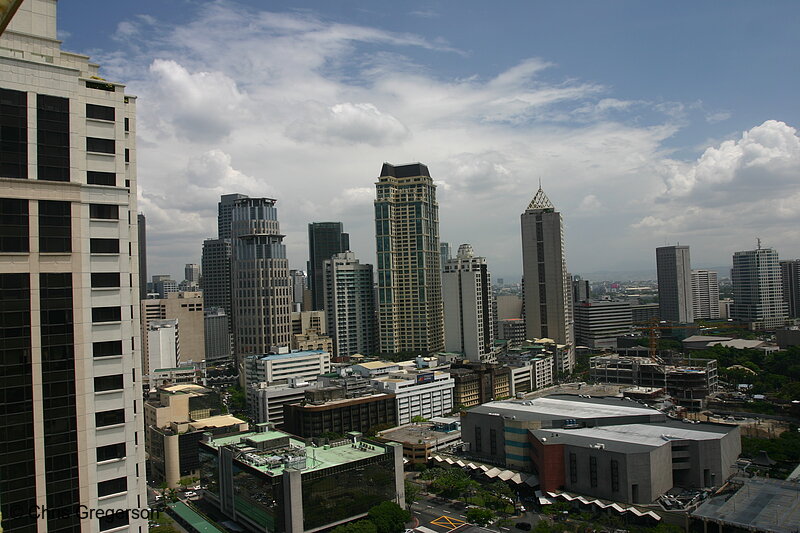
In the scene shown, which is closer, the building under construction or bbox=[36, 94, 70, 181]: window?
bbox=[36, 94, 70, 181]: window

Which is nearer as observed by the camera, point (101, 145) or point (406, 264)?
point (101, 145)

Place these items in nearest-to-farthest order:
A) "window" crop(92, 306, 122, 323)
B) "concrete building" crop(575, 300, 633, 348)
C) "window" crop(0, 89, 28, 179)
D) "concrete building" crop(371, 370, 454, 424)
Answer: "window" crop(0, 89, 28, 179), "window" crop(92, 306, 122, 323), "concrete building" crop(371, 370, 454, 424), "concrete building" crop(575, 300, 633, 348)

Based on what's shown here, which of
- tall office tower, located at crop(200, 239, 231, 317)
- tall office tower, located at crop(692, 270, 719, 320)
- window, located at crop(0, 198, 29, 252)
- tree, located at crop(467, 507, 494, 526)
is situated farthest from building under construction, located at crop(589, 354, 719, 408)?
tall office tower, located at crop(200, 239, 231, 317)

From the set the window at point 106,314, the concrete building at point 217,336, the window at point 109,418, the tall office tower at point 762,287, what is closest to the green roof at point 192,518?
the window at point 109,418

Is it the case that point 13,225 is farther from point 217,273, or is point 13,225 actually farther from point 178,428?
point 217,273

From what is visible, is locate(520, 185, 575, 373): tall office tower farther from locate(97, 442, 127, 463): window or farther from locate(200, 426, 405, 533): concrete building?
locate(97, 442, 127, 463): window

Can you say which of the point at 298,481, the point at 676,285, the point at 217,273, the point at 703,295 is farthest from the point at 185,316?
the point at 703,295

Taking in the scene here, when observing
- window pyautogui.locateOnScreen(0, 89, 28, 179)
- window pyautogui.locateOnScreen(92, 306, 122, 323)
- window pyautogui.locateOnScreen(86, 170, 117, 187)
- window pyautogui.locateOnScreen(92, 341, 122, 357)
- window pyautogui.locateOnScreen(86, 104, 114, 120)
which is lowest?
window pyautogui.locateOnScreen(92, 341, 122, 357)

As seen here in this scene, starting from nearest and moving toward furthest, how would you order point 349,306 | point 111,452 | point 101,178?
point 111,452 < point 101,178 < point 349,306
